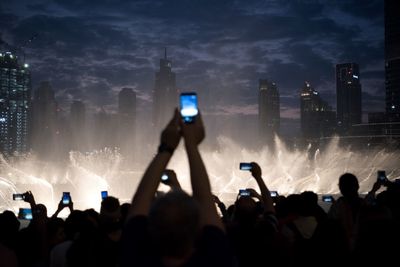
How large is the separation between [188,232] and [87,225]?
10.0 feet

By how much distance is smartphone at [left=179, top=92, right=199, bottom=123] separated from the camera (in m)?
3.50

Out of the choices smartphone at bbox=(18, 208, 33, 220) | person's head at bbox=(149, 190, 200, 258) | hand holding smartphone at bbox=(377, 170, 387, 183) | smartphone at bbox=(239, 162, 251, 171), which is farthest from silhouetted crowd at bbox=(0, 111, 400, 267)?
smartphone at bbox=(18, 208, 33, 220)

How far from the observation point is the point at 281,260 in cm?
454

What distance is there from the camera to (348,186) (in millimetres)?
6746

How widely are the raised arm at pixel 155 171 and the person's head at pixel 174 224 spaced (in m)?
0.39

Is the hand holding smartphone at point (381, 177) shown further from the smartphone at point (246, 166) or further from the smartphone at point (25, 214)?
the smartphone at point (25, 214)

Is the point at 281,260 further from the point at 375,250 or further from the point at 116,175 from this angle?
the point at 116,175

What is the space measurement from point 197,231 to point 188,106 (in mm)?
1231

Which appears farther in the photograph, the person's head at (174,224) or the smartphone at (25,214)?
the smartphone at (25,214)

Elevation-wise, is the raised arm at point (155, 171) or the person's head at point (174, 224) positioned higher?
the raised arm at point (155, 171)

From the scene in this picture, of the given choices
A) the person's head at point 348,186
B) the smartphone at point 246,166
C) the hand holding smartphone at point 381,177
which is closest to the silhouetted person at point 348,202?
the person's head at point 348,186

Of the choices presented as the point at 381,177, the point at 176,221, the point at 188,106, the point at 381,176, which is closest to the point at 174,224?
the point at 176,221

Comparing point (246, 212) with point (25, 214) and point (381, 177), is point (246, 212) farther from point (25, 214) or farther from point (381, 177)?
point (25, 214)

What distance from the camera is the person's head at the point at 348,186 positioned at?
6711mm
